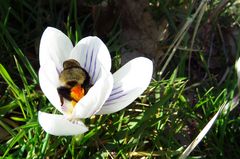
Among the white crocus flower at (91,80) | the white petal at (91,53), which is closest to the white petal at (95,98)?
the white crocus flower at (91,80)

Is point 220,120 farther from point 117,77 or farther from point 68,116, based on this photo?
point 68,116

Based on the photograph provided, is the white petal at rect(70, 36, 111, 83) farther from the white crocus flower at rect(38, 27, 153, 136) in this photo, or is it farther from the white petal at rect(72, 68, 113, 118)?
the white petal at rect(72, 68, 113, 118)

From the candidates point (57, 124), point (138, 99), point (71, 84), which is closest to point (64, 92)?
point (71, 84)

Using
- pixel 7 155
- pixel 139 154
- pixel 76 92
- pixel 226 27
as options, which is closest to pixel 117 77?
pixel 76 92

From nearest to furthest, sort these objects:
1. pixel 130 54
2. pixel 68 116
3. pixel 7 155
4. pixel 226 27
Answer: pixel 68 116, pixel 7 155, pixel 130 54, pixel 226 27

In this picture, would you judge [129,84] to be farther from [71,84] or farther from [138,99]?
[138,99]

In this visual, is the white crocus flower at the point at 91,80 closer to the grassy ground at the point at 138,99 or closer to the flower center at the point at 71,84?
the flower center at the point at 71,84

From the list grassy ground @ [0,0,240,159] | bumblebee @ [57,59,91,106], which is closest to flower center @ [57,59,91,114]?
bumblebee @ [57,59,91,106]
